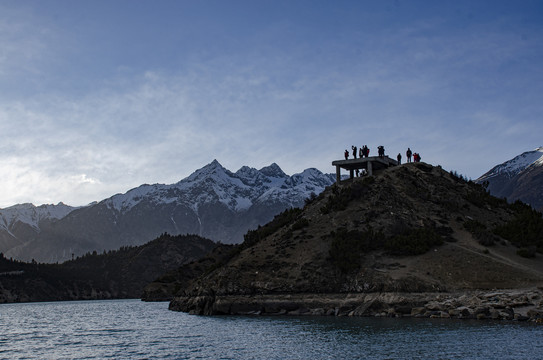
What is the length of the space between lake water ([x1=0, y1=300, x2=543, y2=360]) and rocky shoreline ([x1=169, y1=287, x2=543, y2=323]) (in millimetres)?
3568

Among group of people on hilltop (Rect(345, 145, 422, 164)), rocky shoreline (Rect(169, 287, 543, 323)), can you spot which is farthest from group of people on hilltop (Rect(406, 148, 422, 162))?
rocky shoreline (Rect(169, 287, 543, 323))

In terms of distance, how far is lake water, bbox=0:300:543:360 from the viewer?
4266 centimetres

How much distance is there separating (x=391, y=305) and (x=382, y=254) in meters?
15.0

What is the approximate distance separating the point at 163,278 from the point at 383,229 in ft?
365

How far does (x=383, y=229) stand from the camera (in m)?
92.2

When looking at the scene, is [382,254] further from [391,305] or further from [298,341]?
[298,341]

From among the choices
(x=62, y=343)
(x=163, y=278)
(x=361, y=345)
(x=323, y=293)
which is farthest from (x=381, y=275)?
(x=163, y=278)

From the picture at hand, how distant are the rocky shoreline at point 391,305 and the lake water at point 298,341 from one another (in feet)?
11.7

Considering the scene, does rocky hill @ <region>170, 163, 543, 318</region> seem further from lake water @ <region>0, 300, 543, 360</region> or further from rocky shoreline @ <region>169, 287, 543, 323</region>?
lake water @ <region>0, 300, 543, 360</region>

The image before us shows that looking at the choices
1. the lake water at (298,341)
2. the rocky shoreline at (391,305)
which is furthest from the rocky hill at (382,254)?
the lake water at (298,341)

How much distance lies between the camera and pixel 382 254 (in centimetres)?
8625

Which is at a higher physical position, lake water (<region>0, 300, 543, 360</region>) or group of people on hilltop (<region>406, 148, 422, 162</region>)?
group of people on hilltop (<region>406, 148, 422, 162</region>)

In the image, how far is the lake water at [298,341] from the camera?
42656 millimetres

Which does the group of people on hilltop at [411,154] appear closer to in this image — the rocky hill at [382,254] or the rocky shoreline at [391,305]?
the rocky hill at [382,254]
